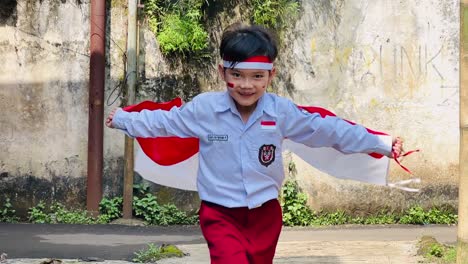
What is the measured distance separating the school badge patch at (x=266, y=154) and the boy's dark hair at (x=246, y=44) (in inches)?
18.9

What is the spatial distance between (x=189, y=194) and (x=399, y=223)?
248 centimetres

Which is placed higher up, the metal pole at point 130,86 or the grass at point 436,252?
the metal pole at point 130,86

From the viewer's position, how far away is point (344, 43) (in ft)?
35.5

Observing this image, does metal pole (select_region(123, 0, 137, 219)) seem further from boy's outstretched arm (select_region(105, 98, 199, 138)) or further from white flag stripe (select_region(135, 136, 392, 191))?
boy's outstretched arm (select_region(105, 98, 199, 138))

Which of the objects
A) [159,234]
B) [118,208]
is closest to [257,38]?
[159,234]

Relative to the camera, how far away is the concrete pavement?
7891 mm

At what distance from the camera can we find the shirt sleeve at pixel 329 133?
5.08 meters

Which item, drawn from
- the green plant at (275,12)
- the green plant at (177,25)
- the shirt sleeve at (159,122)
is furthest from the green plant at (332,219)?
the shirt sleeve at (159,122)

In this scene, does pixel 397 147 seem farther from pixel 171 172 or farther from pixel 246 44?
pixel 171 172

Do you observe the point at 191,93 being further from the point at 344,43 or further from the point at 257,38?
the point at 257,38

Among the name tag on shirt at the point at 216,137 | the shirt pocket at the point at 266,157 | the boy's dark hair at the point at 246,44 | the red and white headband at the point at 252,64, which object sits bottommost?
the shirt pocket at the point at 266,157

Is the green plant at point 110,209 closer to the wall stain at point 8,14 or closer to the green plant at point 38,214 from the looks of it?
the green plant at point 38,214

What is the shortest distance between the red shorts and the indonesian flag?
2.46 ft

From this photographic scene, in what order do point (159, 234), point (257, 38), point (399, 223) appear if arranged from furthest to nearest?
point (399, 223)
point (159, 234)
point (257, 38)
